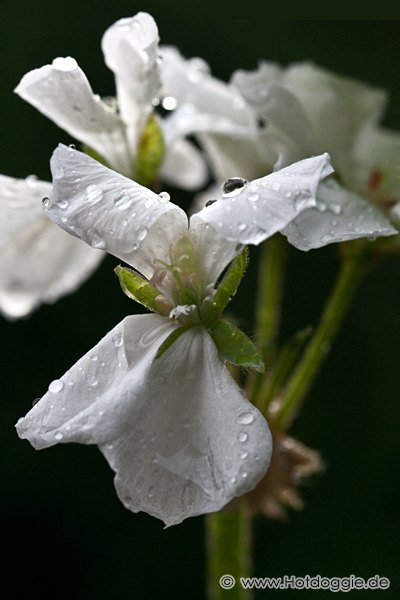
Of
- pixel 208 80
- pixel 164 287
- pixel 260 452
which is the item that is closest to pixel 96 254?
pixel 208 80

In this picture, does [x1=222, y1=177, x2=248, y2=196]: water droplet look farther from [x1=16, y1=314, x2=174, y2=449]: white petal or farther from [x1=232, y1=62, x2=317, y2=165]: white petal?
[x1=232, y1=62, x2=317, y2=165]: white petal

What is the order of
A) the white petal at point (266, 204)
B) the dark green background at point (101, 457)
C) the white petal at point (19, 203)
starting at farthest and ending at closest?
the dark green background at point (101, 457) < the white petal at point (19, 203) < the white petal at point (266, 204)

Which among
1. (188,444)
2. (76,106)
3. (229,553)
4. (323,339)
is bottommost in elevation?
(229,553)

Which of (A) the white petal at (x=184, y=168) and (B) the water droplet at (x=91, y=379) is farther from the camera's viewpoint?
(A) the white petal at (x=184, y=168)

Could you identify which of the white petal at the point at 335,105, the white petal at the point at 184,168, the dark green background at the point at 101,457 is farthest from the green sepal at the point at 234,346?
the dark green background at the point at 101,457

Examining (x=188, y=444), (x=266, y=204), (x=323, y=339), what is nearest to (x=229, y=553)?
(x=323, y=339)

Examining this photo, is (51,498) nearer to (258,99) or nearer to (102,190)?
(258,99)

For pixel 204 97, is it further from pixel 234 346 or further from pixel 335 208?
pixel 234 346

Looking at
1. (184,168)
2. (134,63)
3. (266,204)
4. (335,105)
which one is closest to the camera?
(266,204)

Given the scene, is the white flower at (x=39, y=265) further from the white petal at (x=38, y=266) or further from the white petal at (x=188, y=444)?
the white petal at (x=188, y=444)
